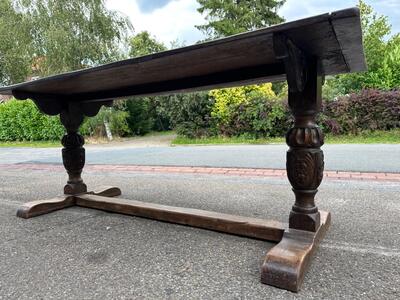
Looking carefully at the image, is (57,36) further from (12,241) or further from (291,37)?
(291,37)

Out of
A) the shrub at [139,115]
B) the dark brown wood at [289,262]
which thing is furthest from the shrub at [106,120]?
the dark brown wood at [289,262]

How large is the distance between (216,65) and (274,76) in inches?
18.8

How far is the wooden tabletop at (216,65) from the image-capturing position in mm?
1483

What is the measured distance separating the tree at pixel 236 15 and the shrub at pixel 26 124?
12707 mm

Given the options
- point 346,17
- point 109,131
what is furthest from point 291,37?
point 109,131

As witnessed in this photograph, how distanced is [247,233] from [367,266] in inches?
29.2

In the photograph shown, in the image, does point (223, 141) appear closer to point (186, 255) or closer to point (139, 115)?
point (139, 115)

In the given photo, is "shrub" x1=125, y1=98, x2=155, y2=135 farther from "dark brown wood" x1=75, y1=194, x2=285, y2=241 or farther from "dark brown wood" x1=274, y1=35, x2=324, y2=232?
"dark brown wood" x1=274, y1=35, x2=324, y2=232

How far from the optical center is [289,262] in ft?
5.45

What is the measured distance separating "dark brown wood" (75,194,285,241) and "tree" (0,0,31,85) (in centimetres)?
1671

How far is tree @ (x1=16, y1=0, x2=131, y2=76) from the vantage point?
50.2ft

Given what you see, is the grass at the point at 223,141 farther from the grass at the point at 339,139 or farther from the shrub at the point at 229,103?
the shrub at the point at 229,103

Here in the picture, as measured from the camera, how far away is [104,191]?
3543 millimetres

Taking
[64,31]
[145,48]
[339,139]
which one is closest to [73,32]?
[64,31]
